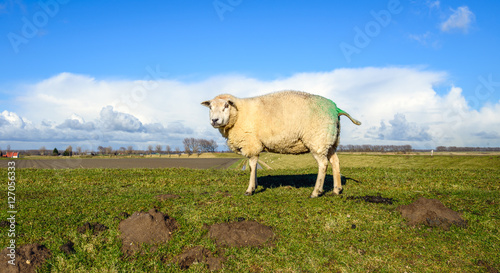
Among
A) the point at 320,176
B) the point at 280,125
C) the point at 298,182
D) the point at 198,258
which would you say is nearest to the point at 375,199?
the point at 320,176

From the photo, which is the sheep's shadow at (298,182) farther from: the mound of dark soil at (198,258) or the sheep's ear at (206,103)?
the mound of dark soil at (198,258)

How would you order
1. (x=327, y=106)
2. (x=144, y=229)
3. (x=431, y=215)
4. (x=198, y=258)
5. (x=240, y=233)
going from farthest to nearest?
1. (x=327, y=106)
2. (x=431, y=215)
3. (x=144, y=229)
4. (x=240, y=233)
5. (x=198, y=258)

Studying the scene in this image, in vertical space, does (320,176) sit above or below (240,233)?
above

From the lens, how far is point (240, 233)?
7434 mm

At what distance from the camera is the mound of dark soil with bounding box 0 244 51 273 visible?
6.28 metres

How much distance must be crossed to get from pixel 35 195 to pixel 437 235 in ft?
48.3

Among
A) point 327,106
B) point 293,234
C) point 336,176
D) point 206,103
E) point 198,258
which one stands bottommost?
point 198,258

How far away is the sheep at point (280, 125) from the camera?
11031 mm

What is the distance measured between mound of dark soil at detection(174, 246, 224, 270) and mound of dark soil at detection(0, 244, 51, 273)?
2995 mm

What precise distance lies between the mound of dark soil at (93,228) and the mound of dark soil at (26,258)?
2.85 feet

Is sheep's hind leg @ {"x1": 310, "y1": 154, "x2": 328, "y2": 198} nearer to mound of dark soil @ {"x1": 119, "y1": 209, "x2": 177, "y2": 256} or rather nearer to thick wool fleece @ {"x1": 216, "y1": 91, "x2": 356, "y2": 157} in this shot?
thick wool fleece @ {"x1": 216, "y1": 91, "x2": 356, "y2": 157}

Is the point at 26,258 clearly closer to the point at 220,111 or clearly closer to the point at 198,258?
the point at 198,258

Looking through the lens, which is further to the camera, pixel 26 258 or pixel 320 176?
pixel 320 176

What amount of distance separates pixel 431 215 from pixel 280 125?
5483 millimetres
